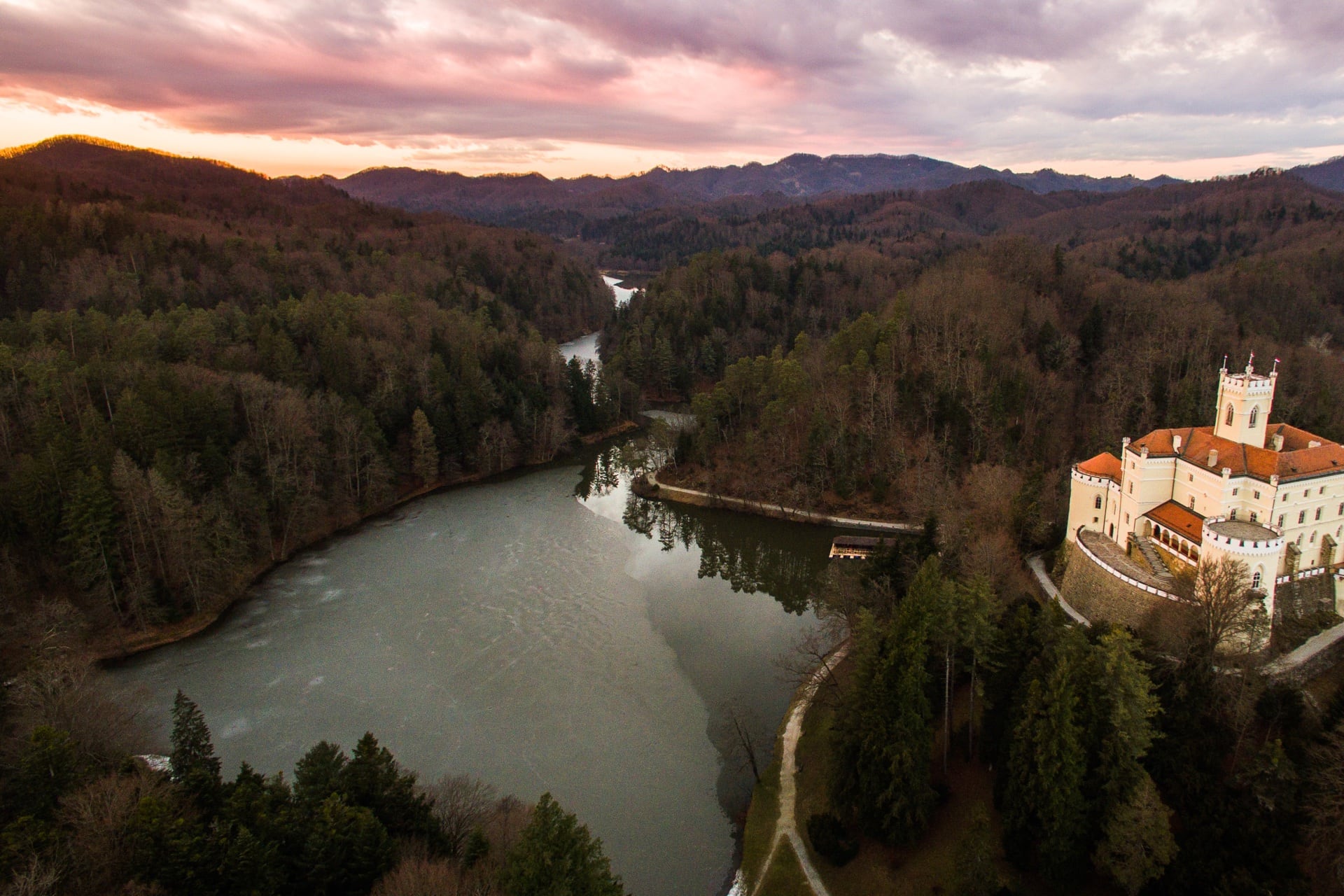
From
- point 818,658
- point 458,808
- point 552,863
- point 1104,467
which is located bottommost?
point 818,658

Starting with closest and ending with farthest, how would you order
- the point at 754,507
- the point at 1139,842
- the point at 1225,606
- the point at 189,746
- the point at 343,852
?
the point at 343,852
the point at 1139,842
the point at 189,746
the point at 1225,606
the point at 754,507

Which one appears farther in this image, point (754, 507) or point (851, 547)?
point (754, 507)

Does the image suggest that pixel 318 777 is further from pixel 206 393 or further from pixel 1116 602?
pixel 206 393

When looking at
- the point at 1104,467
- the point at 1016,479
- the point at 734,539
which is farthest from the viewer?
the point at 734,539

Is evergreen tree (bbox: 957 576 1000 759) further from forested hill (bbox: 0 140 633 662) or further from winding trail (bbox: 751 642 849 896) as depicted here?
forested hill (bbox: 0 140 633 662)

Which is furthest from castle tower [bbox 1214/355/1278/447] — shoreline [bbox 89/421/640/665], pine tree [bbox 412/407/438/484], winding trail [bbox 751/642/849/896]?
pine tree [bbox 412/407/438/484]

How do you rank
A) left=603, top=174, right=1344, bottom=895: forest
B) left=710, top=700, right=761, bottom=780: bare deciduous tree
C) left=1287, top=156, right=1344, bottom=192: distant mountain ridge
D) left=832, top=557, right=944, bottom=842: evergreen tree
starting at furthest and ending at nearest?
left=1287, top=156, right=1344, bottom=192: distant mountain ridge
left=710, top=700, right=761, bottom=780: bare deciduous tree
left=832, top=557, right=944, bottom=842: evergreen tree
left=603, top=174, right=1344, bottom=895: forest

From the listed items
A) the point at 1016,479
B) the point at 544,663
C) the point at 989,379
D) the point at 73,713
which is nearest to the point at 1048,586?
the point at 1016,479
